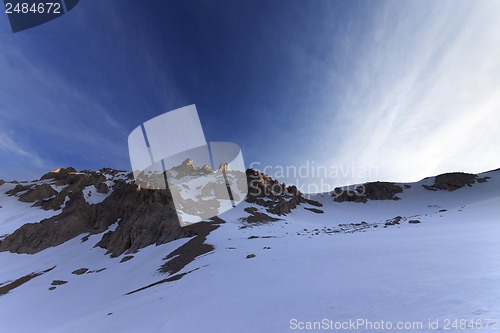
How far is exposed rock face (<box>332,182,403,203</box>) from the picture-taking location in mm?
91812

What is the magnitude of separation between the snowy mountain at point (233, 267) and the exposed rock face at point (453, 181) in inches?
209

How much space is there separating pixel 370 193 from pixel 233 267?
96328 millimetres

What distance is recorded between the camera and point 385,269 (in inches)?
362

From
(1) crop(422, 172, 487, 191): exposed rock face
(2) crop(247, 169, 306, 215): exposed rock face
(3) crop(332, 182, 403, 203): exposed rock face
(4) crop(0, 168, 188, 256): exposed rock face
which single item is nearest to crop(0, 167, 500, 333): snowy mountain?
(4) crop(0, 168, 188, 256): exposed rock face

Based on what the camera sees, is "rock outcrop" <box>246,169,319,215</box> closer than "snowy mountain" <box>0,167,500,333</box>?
No

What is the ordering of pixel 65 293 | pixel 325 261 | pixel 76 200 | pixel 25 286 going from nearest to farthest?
pixel 325 261, pixel 65 293, pixel 25 286, pixel 76 200

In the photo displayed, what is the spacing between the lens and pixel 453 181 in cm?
8912

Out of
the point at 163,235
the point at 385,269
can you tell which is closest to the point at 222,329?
the point at 385,269

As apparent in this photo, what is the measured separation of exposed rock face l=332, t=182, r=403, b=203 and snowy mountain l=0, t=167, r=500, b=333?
9507 mm

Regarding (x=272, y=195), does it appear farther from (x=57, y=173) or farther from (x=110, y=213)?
(x=57, y=173)

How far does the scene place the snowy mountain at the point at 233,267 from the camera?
6396 millimetres

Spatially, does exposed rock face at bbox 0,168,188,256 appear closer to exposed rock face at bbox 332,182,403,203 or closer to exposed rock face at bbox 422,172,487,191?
exposed rock face at bbox 332,182,403,203

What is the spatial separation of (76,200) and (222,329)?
8146 centimetres

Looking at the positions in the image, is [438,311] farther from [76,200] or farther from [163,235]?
[76,200]
